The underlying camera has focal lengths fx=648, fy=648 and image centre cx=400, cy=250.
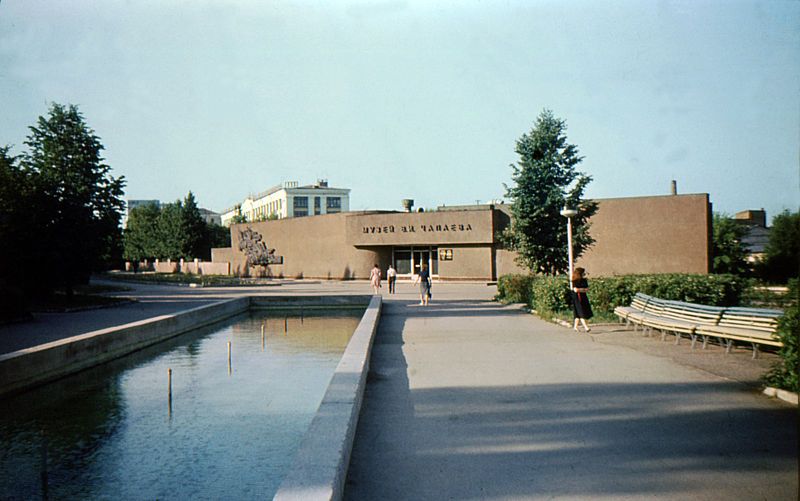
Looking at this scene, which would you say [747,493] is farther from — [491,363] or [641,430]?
[491,363]

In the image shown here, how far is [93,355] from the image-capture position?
13555mm

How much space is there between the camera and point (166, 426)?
29.7 feet

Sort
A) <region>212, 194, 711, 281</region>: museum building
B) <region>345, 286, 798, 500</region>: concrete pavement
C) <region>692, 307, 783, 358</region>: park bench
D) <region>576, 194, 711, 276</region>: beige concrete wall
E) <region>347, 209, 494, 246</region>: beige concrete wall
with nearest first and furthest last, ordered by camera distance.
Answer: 1. <region>345, 286, 798, 500</region>: concrete pavement
2. <region>692, 307, 783, 358</region>: park bench
3. <region>576, 194, 711, 276</region>: beige concrete wall
4. <region>212, 194, 711, 281</region>: museum building
5. <region>347, 209, 494, 246</region>: beige concrete wall

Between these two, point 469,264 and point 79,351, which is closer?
point 79,351

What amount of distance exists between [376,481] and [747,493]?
2877mm

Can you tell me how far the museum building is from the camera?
131ft

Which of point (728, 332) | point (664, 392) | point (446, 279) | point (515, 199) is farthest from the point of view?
point (446, 279)

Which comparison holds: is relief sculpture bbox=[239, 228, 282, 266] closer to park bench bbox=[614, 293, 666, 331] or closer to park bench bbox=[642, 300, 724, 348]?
park bench bbox=[614, 293, 666, 331]

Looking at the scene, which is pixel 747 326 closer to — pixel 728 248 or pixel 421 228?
pixel 728 248

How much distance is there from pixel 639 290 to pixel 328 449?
1325cm

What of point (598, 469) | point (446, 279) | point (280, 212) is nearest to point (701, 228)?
point (446, 279)

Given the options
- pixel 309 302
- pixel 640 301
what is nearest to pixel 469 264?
pixel 309 302

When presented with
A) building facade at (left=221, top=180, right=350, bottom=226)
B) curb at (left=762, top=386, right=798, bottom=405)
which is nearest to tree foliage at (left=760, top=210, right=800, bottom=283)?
curb at (left=762, top=386, right=798, bottom=405)

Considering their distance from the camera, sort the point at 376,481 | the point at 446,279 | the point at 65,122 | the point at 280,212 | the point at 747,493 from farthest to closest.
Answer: the point at 280,212, the point at 446,279, the point at 65,122, the point at 376,481, the point at 747,493
